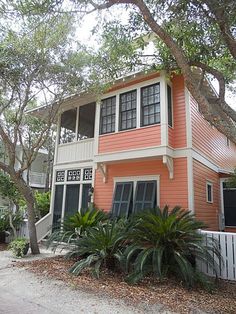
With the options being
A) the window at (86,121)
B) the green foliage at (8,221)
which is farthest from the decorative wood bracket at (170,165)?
the green foliage at (8,221)

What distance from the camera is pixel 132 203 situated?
9789mm

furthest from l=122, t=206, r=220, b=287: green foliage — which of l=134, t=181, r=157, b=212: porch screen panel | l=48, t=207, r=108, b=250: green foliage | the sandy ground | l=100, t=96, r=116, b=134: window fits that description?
l=100, t=96, r=116, b=134: window

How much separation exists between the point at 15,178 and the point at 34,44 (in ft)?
13.8

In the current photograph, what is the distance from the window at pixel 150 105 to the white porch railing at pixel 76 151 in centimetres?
270

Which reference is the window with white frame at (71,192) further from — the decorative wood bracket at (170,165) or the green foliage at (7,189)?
the decorative wood bracket at (170,165)

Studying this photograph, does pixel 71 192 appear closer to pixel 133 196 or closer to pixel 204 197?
pixel 133 196

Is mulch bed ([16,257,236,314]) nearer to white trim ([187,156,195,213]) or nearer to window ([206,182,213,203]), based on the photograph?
white trim ([187,156,195,213])

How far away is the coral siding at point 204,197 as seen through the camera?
30.3 feet

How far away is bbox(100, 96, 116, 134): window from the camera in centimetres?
1055

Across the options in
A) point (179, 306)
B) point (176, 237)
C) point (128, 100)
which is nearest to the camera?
point (179, 306)

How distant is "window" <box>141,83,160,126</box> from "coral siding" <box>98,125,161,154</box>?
333mm

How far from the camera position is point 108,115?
10750 mm

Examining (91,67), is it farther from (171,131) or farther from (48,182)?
(48,182)

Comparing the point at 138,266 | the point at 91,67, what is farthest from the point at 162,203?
the point at 91,67
